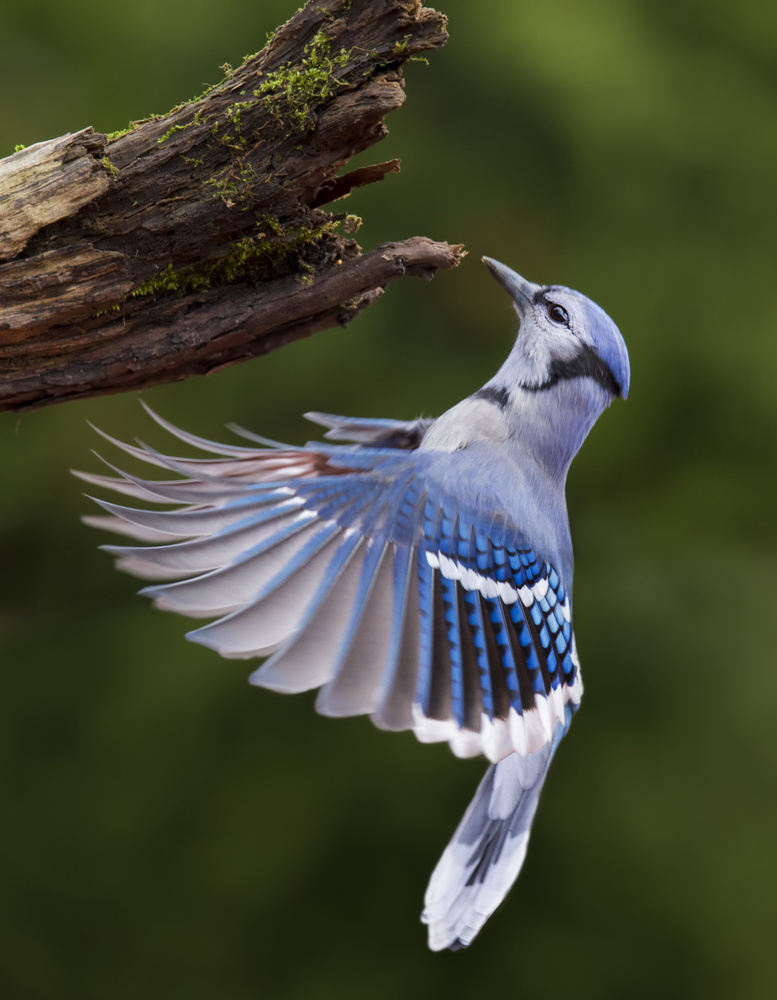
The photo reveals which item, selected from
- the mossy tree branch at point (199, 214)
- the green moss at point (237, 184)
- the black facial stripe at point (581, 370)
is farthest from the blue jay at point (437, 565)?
the green moss at point (237, 184)

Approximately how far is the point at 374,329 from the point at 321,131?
1291 millimetres

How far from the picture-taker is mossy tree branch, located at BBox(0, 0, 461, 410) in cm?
109

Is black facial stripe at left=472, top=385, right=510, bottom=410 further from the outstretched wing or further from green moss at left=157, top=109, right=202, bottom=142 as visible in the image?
green moss at left=157, top=109, right=202, bottom=142

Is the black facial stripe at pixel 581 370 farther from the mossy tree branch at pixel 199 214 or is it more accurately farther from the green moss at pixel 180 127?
the green moss at pixel 180 127

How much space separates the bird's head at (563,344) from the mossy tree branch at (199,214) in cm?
24

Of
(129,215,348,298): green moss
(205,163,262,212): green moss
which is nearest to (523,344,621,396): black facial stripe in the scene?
(129,215,348,298): green moss

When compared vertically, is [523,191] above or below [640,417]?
above

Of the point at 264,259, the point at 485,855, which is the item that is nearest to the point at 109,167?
the point at 264,259

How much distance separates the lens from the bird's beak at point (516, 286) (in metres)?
1.39

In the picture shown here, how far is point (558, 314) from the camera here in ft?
4.40

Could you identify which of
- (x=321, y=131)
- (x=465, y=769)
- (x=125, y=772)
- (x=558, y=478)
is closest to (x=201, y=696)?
(x=125, y=772)

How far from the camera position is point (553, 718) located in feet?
3.72

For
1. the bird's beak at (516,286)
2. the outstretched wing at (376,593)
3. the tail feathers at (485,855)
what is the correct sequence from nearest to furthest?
the outstretched wing at (376,593) < the tail feathers at (485,855) < the bird's beak at (516,286)

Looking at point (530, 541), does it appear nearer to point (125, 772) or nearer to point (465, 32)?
point (125, 772)
